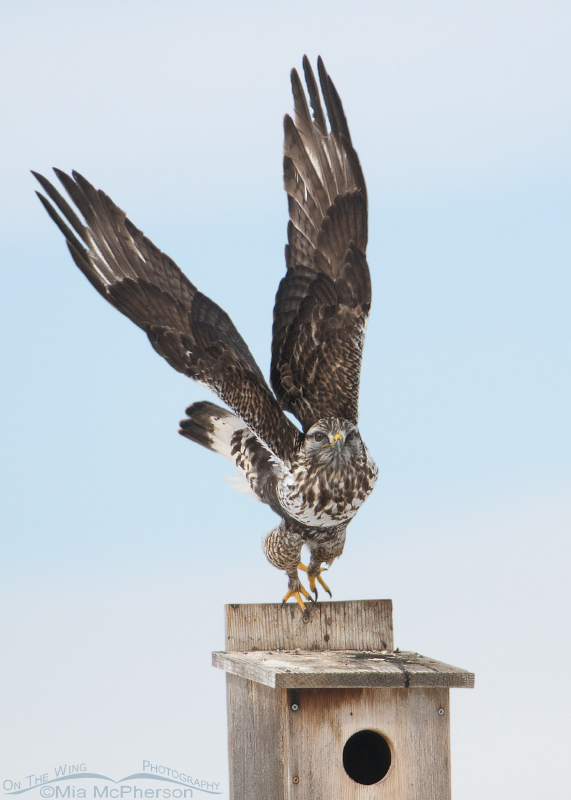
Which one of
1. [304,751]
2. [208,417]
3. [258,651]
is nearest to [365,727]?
[304,751]

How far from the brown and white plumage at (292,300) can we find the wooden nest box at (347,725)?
592 millimetres

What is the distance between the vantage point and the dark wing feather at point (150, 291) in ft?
14.3

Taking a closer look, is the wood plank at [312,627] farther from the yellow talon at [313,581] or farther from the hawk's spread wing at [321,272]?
the hawk's spread wing at [321,272]

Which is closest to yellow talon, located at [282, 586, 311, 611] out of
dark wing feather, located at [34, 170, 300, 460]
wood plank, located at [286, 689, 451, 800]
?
wood plank, located at [286, 689, 451, 800]

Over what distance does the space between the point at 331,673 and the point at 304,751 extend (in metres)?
0.33

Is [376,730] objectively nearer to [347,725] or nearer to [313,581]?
[347,725]

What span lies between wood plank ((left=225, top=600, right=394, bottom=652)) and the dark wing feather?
0.95 metres

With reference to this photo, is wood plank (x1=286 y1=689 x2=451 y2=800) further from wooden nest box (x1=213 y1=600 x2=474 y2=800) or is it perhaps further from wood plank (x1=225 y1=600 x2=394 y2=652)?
wood plank (x1=225 y1=600 x2=394 y2=652)

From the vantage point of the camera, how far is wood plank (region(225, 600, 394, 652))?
4164 mm

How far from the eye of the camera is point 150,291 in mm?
4438

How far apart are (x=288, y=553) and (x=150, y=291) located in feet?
4.33

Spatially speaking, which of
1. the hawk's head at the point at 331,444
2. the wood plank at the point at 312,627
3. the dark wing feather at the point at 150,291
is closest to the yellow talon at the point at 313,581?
the wood plank at the point at 312,627

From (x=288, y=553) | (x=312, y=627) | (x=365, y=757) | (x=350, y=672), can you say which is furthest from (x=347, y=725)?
(x=288, y=553)

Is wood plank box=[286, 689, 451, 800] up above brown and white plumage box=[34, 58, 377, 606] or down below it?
below
